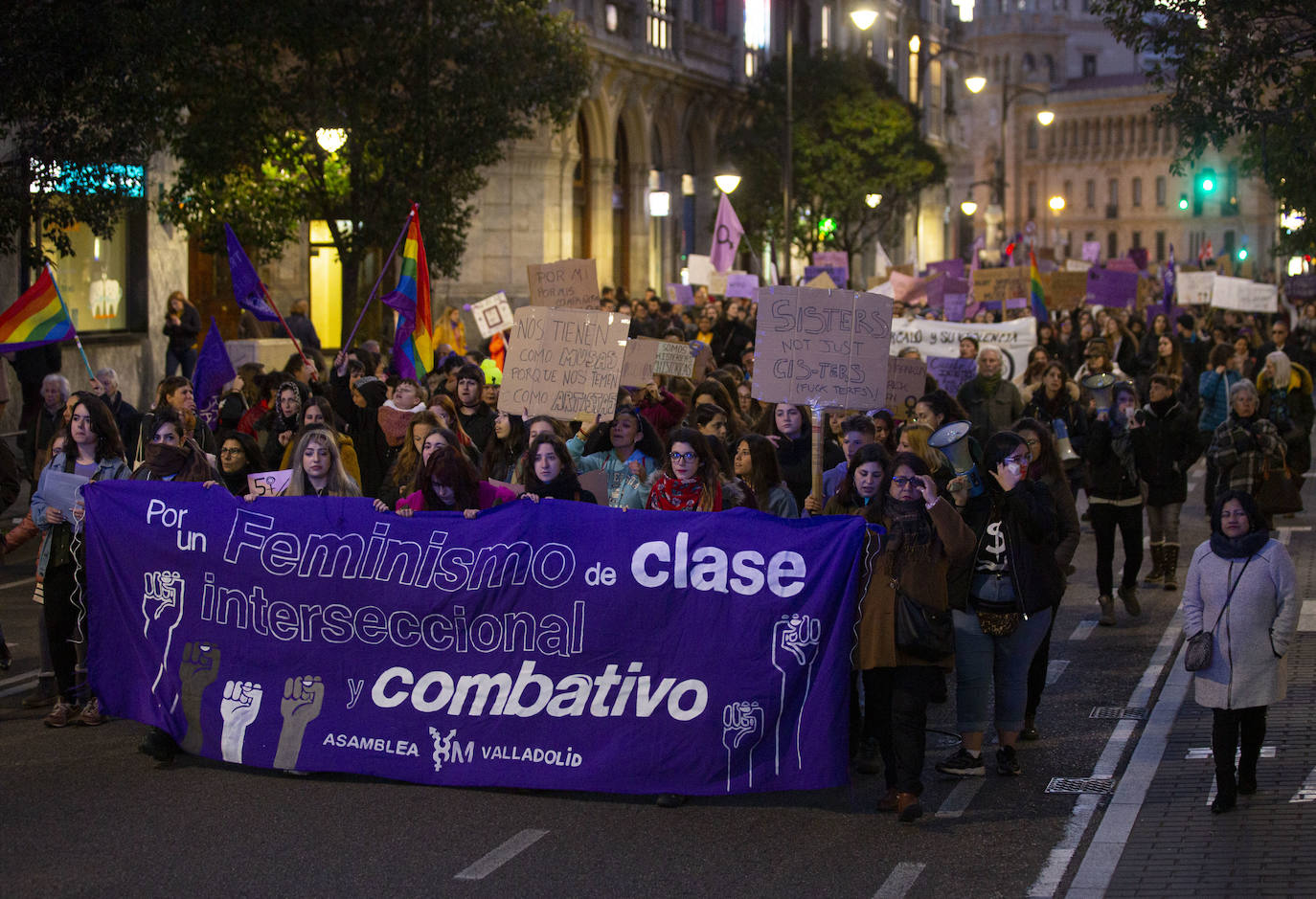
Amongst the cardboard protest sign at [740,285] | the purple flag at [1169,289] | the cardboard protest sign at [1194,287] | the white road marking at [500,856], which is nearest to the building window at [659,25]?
the purple flag at [1169,289]

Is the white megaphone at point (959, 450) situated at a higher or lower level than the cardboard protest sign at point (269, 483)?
higher

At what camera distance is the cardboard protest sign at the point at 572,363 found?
11305 millimetres

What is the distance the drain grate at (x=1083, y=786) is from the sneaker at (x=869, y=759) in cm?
77

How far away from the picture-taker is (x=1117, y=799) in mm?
7676

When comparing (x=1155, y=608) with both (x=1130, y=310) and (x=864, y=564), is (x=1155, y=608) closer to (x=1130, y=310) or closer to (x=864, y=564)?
(x=864, y=564)

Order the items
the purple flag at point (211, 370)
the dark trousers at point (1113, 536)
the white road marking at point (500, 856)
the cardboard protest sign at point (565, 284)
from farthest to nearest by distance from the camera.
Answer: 1. the cardboard protest sign at point (565, 284)
2. the purple flag at point (211, 370)
3. the dark trousers at point (1113, 536)
4. the white road marking at point (500, 856)

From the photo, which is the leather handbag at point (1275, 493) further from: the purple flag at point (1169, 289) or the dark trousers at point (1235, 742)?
the purple flag at point (1169, 289)

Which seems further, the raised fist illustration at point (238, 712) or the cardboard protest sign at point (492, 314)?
the cardboard protest sign at point (492, 314)

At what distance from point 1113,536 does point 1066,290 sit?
58.5 ft

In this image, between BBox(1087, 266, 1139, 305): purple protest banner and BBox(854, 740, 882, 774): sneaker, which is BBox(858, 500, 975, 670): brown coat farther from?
BBox(1087, 266, 1139, 305): purple protest banner

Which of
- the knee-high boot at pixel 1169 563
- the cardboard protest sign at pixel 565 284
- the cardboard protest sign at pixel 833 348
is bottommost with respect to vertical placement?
the knee-high boot at pixel 1169 563

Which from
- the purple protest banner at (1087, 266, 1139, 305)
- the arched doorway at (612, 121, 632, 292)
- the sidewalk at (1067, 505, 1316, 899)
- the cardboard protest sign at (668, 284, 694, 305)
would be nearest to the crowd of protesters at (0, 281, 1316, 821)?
the sidewalk at (1067, 505, 1316, 899)

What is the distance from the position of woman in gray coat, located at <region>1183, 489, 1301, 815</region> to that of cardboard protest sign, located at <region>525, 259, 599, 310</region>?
27.6 feet

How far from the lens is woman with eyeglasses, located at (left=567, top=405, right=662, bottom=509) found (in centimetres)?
1027
